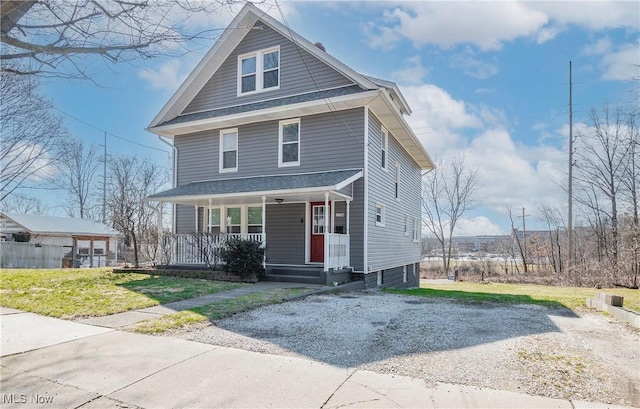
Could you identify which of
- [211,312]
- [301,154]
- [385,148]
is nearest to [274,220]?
[301,154]

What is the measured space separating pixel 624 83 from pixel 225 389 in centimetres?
1113

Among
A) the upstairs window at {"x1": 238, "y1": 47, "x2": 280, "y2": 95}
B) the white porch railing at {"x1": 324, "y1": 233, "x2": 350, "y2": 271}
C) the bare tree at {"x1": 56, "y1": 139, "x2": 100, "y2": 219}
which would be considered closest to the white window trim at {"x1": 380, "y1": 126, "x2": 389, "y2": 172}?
the white porch railing at {"x1": 324, "y1": 233, "x2": 350, "y2": 271}

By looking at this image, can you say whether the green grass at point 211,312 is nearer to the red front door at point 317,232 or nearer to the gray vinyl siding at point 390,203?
the red front door at point 317,232

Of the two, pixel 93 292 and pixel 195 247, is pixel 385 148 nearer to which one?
pixel 195 247

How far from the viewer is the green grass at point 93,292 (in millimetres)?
7078

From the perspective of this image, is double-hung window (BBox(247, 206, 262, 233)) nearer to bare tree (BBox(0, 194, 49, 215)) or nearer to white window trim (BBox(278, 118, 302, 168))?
white window trim (BBox(278, 118, 302, 168))

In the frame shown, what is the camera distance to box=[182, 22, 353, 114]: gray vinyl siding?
13.0 meters

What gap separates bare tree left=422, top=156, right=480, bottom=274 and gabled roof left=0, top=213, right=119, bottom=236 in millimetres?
26294

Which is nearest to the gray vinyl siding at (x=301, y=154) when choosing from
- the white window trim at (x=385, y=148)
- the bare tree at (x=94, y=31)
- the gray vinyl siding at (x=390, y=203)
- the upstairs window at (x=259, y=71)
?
the gray vinyl siding at (x=390, y=203)

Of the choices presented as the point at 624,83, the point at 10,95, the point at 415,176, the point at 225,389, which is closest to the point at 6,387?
the point at 225,389

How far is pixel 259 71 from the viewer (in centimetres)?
1408

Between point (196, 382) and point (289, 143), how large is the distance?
34.1 feet

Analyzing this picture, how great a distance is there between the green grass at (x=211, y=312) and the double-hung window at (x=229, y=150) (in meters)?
6.80

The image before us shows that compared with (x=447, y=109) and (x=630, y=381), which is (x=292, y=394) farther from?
(x=447, y=109)
